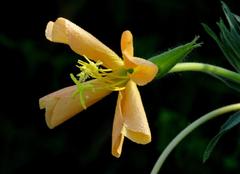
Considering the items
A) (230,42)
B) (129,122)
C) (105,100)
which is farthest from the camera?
(105,100)

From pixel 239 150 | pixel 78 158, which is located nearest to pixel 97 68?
pixel 239 150

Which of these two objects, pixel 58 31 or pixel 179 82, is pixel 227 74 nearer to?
pixel 58 31

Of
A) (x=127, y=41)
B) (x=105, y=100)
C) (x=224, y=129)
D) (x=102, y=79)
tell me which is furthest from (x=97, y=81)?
(x=105, y=100)

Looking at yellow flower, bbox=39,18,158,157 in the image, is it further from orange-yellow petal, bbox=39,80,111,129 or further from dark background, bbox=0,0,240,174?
dark background, bbox=0,0,240,174

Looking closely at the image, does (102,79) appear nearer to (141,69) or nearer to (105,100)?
(141,69)

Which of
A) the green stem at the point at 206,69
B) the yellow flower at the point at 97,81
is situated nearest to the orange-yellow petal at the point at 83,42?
the yellow flower at the point at 97,81

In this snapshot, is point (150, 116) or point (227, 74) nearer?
point (227, 74)
